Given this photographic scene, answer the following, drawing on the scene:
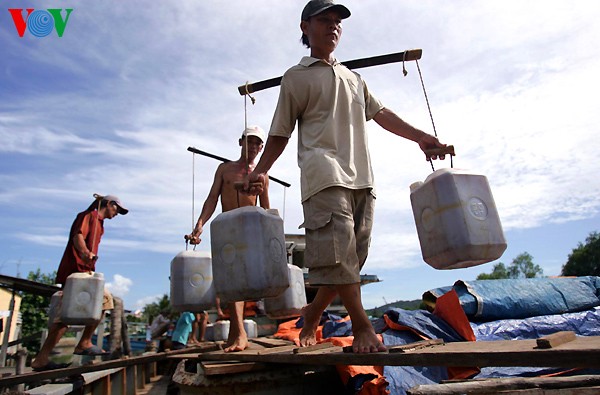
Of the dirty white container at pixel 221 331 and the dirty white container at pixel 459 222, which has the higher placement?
the dirty white container at pixel 459 222

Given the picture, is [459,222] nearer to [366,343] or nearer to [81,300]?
[366,343]

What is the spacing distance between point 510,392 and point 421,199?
1.09 metres

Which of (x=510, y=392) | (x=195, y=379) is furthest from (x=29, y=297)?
(x=510, y=392)

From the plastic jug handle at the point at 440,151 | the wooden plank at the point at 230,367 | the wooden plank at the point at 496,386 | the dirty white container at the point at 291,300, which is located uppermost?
the plastic jug handle at the point at 440,151

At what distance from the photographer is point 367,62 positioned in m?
3.45

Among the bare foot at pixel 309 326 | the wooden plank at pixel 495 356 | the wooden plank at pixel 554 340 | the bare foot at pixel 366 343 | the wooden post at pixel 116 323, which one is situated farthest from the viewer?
the wooden post at pixel 116 323

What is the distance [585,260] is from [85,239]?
42.2m

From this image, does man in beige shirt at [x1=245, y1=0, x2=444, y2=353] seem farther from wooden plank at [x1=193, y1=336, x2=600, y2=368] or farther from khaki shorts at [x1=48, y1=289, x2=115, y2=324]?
khaki shorts at [x1=48, y1=289, x2=115, y2=324]

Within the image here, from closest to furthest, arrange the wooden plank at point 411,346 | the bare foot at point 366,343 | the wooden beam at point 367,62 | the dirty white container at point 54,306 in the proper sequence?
the wooden plank at point 411,346, the bare foot at point 366,343, the wooden beam at point 367,62, the dirty white container at point 54,306

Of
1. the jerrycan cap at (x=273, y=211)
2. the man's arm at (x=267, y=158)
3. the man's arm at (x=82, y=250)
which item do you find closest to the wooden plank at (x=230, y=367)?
the jerrycan cap at (x=273, y=211)

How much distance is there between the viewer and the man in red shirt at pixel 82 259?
4375mm

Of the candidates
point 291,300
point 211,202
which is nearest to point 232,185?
point 211,202

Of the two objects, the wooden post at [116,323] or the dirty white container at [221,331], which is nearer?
the wooden post at [116,323]

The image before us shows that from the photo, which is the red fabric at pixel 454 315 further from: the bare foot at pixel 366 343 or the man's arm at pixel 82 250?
the man's arm at pixel 82 250
